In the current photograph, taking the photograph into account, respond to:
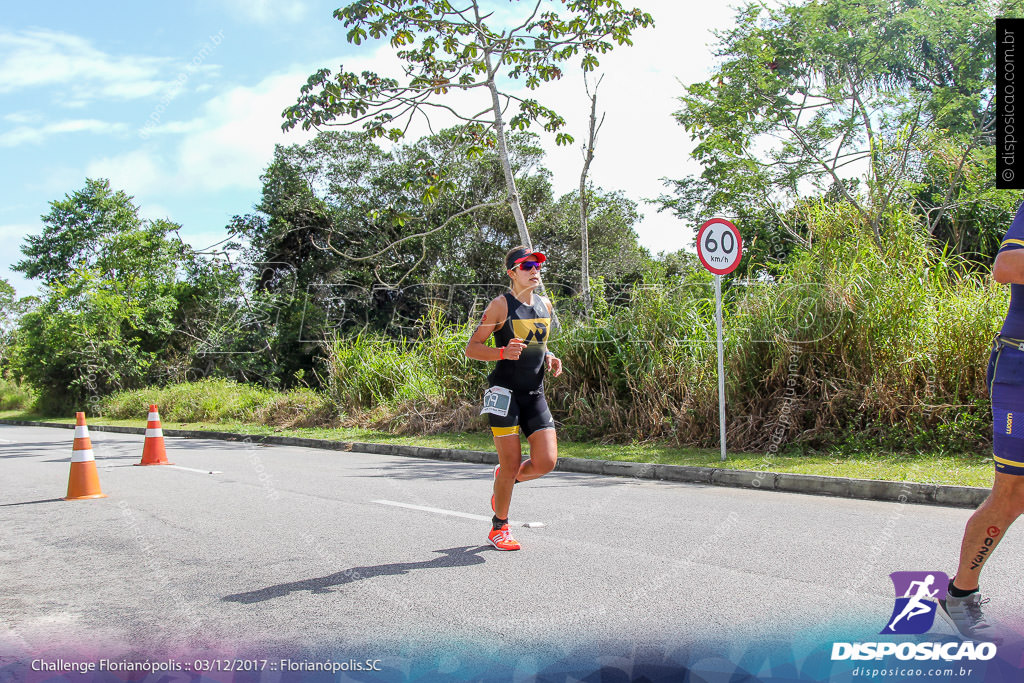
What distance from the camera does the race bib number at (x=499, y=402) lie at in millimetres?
5203

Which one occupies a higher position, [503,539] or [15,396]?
[15,396]

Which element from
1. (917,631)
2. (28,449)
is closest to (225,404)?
(28,449)

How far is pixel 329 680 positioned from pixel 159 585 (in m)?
2.05

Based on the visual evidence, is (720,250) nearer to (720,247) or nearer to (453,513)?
(720,247)

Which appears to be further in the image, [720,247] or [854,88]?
[854,88]

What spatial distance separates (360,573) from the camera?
4.96 metres

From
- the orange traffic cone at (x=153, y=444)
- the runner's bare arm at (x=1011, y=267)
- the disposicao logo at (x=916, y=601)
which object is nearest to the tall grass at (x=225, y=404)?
the orange traffic cone at (x=153, y=444)

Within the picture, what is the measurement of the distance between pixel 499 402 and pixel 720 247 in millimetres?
5501

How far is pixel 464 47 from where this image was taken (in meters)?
15.3

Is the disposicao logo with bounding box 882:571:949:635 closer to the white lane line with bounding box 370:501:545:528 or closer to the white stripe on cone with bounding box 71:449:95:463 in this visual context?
Answer: the white lane line with bounding box 370:501:545:528

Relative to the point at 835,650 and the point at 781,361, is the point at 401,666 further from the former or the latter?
the point at 781,361

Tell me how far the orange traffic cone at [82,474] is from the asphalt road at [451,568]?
27 cm

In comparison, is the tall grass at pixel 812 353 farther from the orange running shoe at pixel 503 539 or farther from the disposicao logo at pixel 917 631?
the disposicao logo at pixel 917 631

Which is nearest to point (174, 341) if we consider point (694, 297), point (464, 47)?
point (464, 47)
